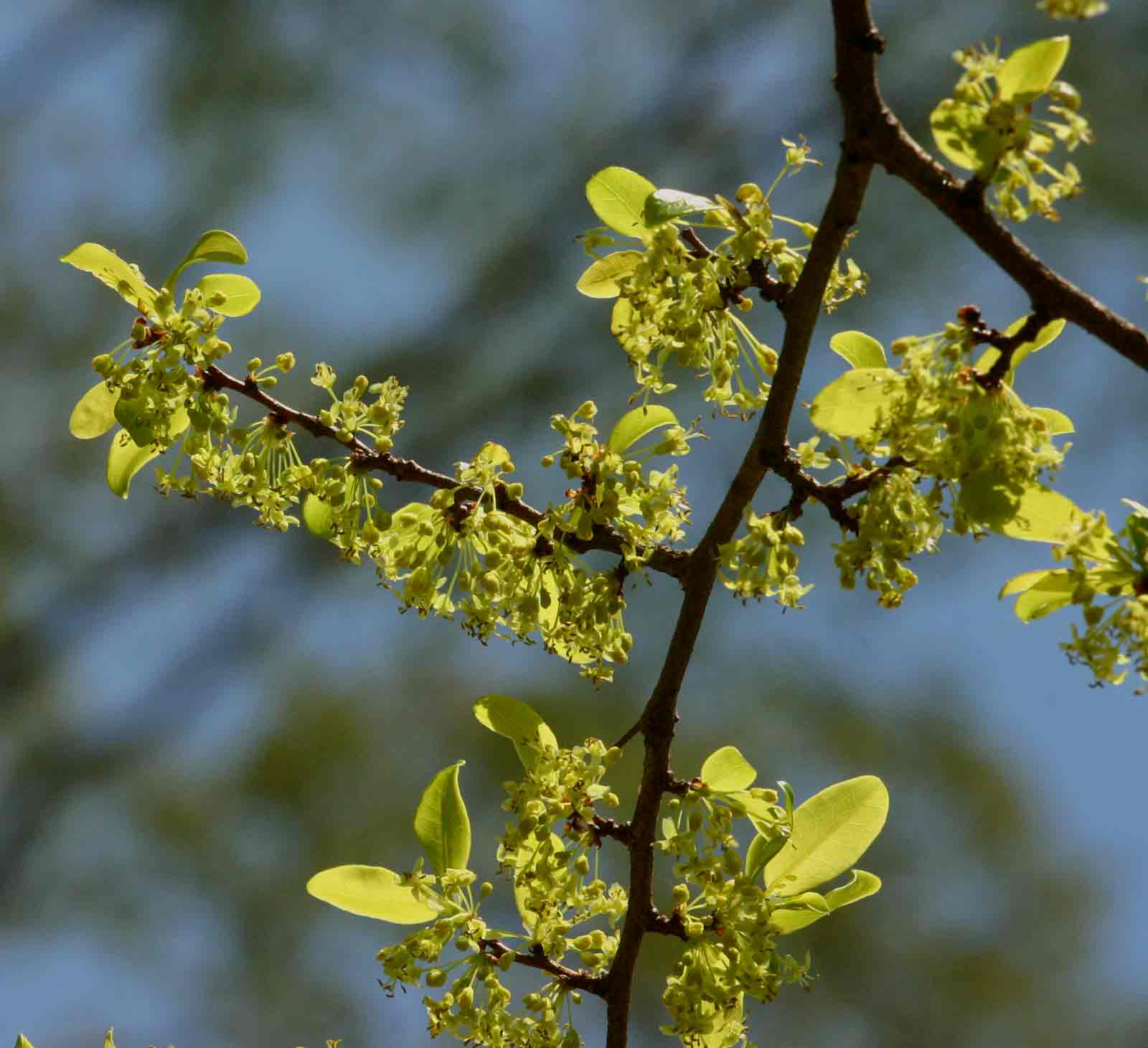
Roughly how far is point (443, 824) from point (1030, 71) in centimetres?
51

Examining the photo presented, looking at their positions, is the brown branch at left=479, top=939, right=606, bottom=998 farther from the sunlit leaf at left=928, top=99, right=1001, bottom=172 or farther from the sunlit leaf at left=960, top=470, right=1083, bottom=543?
the sunlit leaf at left=928, top=99, right=1001, bottom=172

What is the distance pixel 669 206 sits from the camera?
64 cm

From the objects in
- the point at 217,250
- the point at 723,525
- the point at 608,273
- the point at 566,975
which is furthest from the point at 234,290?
the point at 566,975

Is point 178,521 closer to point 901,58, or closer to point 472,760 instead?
point 472,760

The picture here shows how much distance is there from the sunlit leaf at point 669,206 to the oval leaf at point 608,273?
12cm

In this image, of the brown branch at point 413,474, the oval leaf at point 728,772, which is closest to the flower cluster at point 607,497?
the brown branch at point 413,474

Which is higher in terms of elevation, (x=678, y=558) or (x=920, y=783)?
(x=920, y=783)

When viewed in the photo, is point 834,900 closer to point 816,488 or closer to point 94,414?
point 816,488

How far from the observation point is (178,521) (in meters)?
2.78

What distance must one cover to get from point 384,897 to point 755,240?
1.40ft

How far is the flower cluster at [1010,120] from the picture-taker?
529 mm

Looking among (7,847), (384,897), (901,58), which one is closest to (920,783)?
(901,58)

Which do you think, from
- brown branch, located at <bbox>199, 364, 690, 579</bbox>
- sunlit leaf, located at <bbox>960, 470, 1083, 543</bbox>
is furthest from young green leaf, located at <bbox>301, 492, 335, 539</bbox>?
sunlit leaf, located at <bbox>960, 470, 1083, 543</bbox>

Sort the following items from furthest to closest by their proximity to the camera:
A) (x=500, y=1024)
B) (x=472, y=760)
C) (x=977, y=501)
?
(x=472, y=760)
(x=500, y=1024)
(x=977, y=501)
